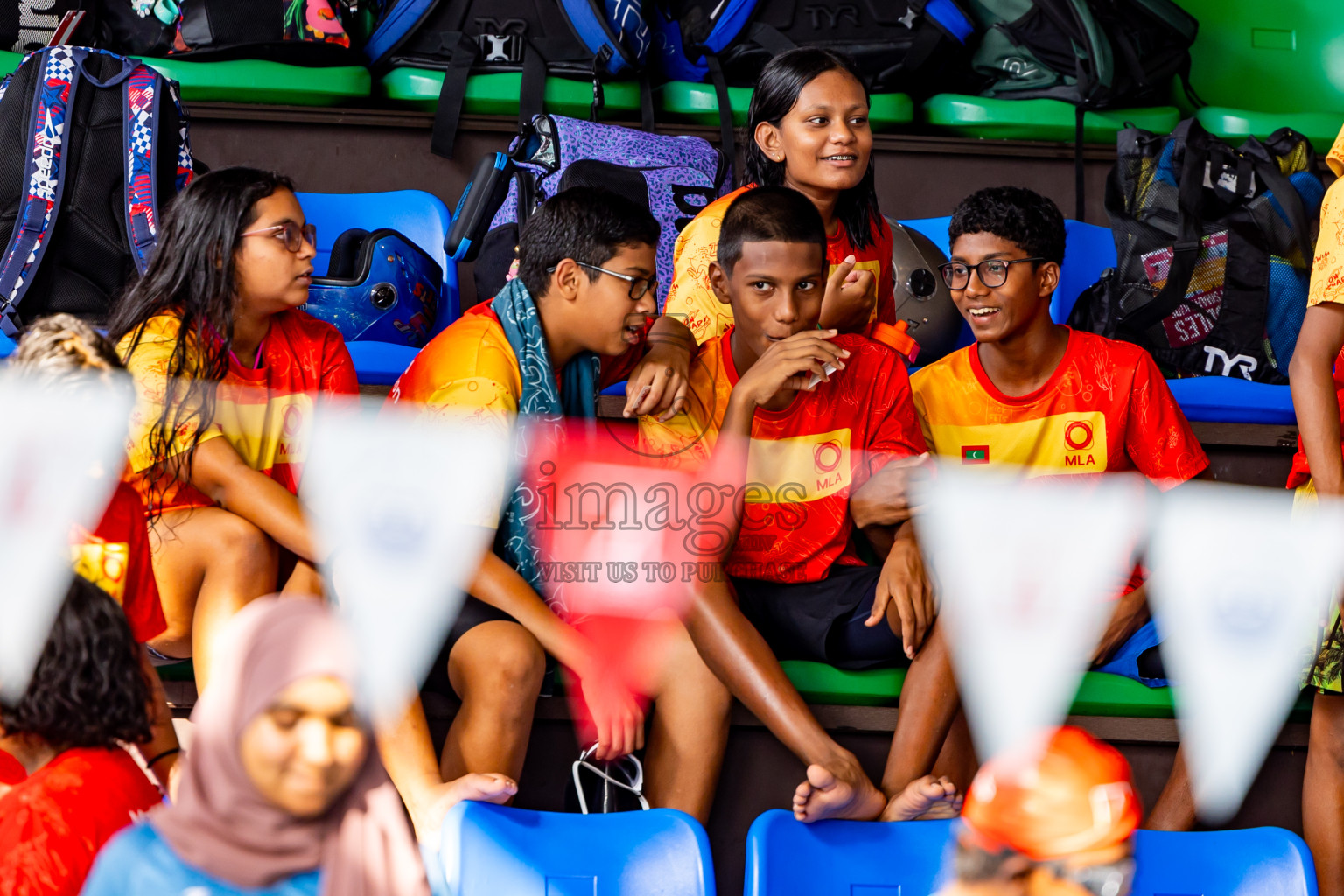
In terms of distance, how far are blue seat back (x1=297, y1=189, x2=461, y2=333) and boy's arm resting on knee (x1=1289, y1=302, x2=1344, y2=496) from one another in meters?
1.09

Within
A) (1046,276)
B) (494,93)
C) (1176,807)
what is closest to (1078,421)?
(1046,276)

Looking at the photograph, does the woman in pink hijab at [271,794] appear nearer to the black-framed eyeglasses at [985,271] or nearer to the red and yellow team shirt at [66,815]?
the red and yellow team shirt at [66,815]

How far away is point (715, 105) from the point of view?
2131mm

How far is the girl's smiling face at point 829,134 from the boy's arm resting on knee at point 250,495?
2.47 ft

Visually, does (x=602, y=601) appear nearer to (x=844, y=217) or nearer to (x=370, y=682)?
(x=370, y=682)

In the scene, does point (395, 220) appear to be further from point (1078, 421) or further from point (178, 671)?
point (1078, 421)

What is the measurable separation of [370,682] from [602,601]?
1.52ft

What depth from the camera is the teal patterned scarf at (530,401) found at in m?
1.23

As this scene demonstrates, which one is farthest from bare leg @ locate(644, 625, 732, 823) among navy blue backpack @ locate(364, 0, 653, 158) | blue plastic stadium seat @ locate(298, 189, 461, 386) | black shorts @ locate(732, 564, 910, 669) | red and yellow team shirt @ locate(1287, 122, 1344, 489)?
navy blue backpack @ locate(364, 0, 653, 158)

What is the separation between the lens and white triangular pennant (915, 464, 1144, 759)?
1.22 metres

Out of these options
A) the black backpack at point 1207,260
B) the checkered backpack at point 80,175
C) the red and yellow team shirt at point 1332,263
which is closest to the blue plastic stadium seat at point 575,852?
the red and yellow team shirt at point 1332,263

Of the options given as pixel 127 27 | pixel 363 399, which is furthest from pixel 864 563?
pixel 127 27

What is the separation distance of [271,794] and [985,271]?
104cm

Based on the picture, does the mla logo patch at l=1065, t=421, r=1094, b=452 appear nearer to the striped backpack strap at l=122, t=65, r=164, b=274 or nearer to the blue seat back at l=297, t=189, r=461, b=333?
the blue seat back at l=297, t=189, r=461, b=333
